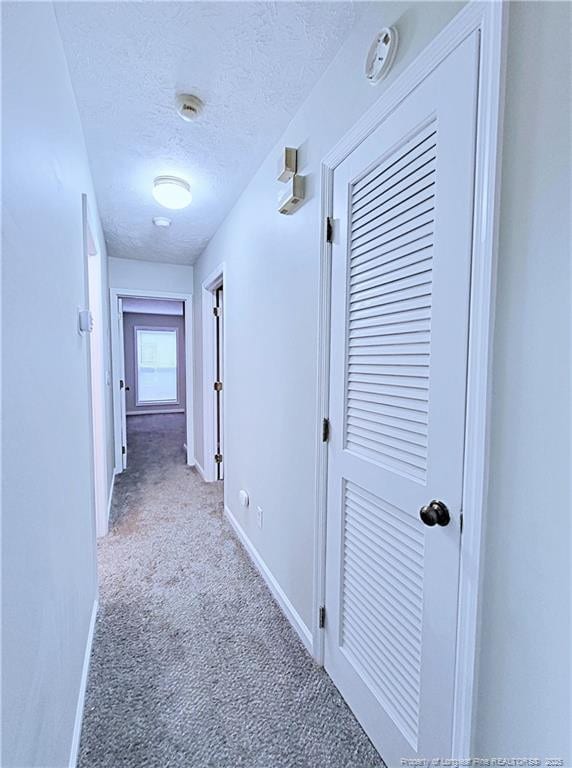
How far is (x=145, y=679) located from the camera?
4.75ft

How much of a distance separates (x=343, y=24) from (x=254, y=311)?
4.39 feet

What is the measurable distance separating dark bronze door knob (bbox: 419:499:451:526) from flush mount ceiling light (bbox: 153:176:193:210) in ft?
7.29

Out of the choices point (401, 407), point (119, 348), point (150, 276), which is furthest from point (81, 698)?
point (150, 276)

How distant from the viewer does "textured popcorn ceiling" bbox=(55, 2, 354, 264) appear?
1139 mm

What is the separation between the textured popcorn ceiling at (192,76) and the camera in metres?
1.14

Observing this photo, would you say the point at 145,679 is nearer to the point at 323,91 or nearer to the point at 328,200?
the point at 328,200

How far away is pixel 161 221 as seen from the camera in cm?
283

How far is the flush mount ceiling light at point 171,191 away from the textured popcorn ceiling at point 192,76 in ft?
0.15

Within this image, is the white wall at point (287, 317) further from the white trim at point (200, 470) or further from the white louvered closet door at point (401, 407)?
the white trim at point (200, 470)

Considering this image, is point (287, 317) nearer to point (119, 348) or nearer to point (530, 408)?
point (530, 408)

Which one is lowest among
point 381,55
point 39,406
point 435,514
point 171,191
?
point 435,514

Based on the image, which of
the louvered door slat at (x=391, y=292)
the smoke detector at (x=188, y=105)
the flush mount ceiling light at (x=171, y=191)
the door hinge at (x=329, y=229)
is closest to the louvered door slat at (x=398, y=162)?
the louvered door slat at (x=391, y=292)

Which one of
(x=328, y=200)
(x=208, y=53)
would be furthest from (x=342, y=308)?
(x=208, y=53)

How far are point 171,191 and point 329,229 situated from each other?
1.30 meters
